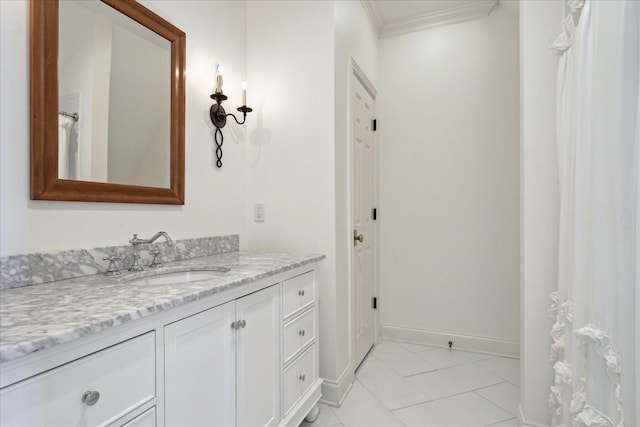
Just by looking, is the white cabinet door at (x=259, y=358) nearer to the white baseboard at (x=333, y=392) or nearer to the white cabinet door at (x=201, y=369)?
the white cabinet door at (x=201, y=369)

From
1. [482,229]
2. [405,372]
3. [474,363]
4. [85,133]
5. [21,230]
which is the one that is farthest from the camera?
[482,229]

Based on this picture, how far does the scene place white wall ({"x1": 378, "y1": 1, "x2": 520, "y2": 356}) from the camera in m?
2.64

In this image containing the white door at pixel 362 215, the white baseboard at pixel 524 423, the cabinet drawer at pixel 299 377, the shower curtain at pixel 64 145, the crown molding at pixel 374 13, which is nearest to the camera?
the shower curtain at pixel 64 145

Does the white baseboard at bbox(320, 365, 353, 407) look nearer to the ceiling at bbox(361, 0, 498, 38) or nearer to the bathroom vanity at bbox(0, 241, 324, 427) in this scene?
the bathroom vanity at bbox(0, 241, 324, 427)

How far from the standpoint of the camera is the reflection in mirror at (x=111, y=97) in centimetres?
120

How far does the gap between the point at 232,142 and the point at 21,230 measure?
3.84ft

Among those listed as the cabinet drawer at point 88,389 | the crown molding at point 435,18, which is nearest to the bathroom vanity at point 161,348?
the cabinet drawer at point 88,389

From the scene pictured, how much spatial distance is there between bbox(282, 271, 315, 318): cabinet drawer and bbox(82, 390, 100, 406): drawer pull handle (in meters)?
0.83

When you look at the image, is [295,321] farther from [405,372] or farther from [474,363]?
[474,363]

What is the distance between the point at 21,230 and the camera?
1.06 metres

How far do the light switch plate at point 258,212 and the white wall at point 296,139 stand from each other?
32mm

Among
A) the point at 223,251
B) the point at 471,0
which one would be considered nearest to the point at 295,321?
the point at 223,251

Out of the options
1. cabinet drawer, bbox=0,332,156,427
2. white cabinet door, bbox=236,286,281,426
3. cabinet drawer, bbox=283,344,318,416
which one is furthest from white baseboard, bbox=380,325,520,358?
cabinet drawer, bbox=0,332,156,427

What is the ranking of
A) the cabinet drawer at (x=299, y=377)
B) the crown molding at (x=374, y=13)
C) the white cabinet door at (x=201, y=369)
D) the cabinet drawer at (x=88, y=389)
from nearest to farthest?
the cabinet drawer at (x=88, y=389) → the white cabinet door at (x=201, y=369) → the cabinet drawer at (x=299, y=377) → the crown molding at (x=374, y=13)
